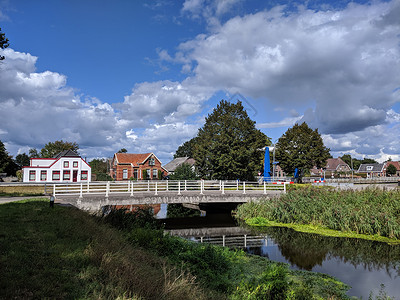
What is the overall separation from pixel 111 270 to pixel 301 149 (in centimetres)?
4853

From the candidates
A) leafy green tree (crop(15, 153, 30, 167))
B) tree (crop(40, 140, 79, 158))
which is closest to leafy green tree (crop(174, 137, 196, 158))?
tree (crop(40, 140, 79, 158))

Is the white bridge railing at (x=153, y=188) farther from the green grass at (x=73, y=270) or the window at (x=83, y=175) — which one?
the window at (x=83, y=175)

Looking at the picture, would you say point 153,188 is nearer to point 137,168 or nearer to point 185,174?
point 185,174

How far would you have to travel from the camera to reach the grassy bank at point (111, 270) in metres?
5.31

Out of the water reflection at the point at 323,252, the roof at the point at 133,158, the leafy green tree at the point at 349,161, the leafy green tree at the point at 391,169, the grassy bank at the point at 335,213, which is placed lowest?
the water reflection at the point at 323,252

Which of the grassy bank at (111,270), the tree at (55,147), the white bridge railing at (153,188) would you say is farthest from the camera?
the tree at (55,147)

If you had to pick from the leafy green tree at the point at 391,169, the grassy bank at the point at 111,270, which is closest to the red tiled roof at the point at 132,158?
the grassy bank at the point at 111,270

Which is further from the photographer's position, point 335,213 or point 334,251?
point 335,213

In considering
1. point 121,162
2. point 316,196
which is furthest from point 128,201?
point 121,162

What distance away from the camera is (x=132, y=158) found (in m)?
67.4

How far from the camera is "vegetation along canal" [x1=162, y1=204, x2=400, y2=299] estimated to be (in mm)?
10867

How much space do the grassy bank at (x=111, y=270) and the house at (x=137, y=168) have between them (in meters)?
53.9

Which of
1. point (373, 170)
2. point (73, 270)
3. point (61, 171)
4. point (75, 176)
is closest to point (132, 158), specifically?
point (75, 176)

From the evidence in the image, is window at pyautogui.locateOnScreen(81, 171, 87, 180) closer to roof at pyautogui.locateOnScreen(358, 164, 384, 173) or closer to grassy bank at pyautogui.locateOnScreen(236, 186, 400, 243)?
grassy bank at pyautogui.locateOnScreen(236, 186, 400, 243)
